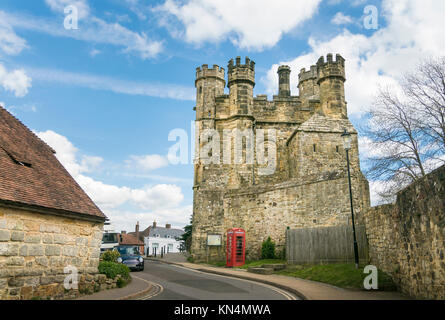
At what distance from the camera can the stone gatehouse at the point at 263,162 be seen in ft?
67.7

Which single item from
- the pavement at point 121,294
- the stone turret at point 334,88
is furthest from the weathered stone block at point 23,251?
the stone turret at point 334,88

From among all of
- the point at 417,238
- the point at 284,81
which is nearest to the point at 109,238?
the point at 284,81

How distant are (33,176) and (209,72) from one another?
74.2 feet

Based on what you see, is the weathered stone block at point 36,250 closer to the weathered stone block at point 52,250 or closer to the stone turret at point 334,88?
the weathered stone block at point 52,250

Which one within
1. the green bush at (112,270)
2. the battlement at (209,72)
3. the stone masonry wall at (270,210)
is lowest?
the green bush at (112,270)

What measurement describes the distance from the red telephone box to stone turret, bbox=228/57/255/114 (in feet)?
36.6

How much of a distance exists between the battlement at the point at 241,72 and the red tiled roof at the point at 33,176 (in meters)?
19.4

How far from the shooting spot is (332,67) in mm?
27828

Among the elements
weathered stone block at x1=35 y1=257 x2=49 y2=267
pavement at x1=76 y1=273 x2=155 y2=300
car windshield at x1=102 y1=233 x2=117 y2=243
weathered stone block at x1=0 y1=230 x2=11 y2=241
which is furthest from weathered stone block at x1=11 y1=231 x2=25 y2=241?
car windshield at x1=102 y1=233 x2=117 y2=243

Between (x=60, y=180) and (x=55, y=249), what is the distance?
2.61 metres

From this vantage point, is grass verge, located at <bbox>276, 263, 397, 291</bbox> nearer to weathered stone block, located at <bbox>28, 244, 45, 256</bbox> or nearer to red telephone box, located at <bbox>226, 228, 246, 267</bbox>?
red telephone box, located at <bbox>226, 228, 246, 267</bbox>

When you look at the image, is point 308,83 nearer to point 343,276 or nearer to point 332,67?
point 332,67
